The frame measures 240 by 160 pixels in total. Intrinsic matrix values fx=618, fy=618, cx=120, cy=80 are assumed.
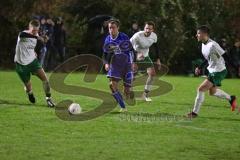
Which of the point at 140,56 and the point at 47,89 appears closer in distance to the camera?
the point at 47,89

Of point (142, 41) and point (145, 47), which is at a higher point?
point (142, 41)

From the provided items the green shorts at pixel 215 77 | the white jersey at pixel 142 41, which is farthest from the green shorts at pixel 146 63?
the green shorts at pixel 215 77

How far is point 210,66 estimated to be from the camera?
13664 mm

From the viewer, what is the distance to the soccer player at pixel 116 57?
13930 mm

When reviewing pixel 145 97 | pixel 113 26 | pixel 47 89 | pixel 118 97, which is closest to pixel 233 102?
pixel 118 97

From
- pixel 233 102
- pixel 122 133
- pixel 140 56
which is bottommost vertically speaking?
pixel 122 133

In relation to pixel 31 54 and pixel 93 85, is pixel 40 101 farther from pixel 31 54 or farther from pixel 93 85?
pixel 93 85

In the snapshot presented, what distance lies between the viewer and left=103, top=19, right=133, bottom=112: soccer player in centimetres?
1393

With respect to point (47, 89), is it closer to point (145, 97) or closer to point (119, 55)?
point (119, 55)

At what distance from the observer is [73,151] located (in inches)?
357

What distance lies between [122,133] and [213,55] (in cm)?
359

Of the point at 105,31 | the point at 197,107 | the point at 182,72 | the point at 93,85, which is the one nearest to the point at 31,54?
the point at 197,107

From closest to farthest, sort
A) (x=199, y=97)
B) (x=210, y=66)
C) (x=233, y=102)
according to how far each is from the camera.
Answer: (x=199, y=97)
(x=210, y=66)
(x=233, y=102)

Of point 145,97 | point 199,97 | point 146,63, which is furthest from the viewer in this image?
point 146,63
